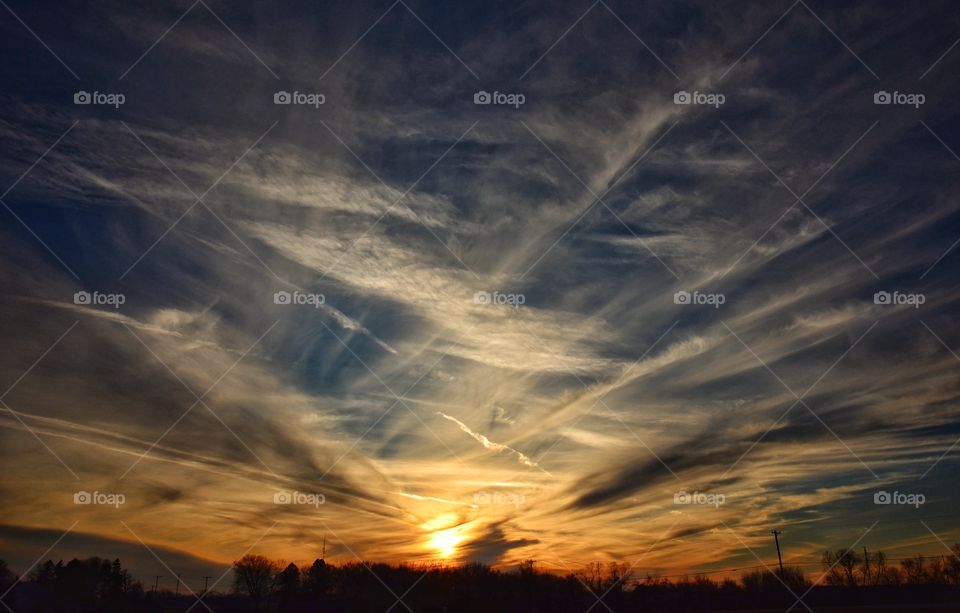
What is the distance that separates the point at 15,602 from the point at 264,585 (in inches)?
1968

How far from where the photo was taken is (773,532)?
11738 cm

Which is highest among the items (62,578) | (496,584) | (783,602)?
(62,578)

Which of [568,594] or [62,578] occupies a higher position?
[62,578]

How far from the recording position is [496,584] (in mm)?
117750

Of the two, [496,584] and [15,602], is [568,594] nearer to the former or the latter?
[496,584]

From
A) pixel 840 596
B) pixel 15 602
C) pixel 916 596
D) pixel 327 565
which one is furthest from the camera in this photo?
pixel 327 565

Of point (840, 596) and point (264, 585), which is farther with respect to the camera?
point (264, 585)

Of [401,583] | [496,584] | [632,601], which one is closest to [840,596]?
[632,601]

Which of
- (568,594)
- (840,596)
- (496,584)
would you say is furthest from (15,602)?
(840,596)

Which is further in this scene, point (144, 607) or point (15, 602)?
point (144, 607)

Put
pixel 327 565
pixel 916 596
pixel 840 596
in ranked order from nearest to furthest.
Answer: pixel 916 596 < pixel 840 596 < pixel 327 565

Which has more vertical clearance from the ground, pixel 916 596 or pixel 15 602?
pixel 15 602

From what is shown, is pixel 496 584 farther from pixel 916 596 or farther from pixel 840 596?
pixel 916 596

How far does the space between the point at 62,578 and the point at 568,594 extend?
9042cm
